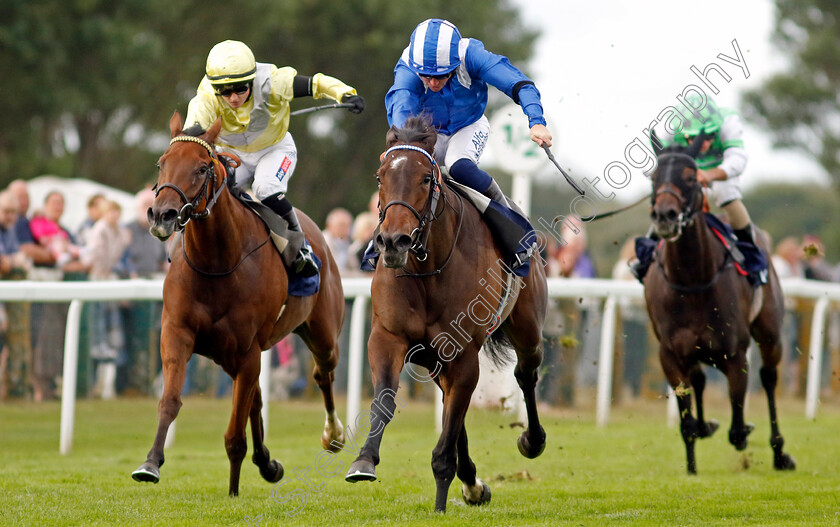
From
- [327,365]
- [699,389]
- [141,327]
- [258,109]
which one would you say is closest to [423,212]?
[258,109]

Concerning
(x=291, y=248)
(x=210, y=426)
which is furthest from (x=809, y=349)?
(x=291, y=248)

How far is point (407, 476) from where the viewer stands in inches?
288

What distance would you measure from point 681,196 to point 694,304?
0.79 meters

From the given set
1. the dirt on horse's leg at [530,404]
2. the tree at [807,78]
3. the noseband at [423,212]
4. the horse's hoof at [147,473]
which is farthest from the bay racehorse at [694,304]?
the tree at [807,78]

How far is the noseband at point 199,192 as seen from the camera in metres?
5.50

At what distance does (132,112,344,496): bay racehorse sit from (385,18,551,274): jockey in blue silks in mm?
1031

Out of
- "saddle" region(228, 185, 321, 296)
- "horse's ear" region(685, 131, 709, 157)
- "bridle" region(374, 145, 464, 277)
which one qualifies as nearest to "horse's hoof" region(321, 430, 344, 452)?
"saddle" region(228, 185, 321, 296)

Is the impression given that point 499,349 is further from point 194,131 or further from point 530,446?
point 194,131

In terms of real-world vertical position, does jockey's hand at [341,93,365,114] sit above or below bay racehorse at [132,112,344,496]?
above

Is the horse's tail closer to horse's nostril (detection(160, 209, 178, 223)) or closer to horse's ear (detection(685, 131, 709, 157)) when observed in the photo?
horse's ear (detection(685, 131, 709, 157))

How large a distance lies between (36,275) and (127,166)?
13.5 metres

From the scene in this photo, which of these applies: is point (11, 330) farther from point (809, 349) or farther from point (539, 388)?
point (809, 349)

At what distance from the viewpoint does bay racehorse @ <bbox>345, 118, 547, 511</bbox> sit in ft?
16.7

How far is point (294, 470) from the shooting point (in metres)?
7.30
